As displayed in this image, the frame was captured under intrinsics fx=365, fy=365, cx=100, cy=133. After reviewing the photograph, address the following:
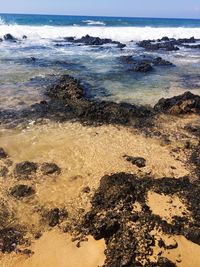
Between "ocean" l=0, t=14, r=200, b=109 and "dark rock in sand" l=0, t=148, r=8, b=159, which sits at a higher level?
"ocean" l=0, t=14, r=200, b=109

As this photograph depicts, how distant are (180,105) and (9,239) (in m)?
10.4

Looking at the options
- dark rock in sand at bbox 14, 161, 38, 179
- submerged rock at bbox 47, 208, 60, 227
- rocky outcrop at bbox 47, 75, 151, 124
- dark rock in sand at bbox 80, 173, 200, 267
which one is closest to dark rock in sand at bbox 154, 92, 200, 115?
rocky outcrop at bbox 47, 75, 151, 124

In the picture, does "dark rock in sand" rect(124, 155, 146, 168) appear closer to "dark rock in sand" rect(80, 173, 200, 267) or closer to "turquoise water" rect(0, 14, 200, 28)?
"dark rock in sand" rect(80, 173, 200, 267)

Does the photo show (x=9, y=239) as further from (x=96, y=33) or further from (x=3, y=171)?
(x=96, y=33)

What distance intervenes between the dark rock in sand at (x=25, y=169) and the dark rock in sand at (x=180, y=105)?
7.16m

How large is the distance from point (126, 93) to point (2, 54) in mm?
16464

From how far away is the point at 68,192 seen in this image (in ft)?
33.2

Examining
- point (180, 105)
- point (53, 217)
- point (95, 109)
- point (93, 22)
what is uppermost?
point (180, 105)

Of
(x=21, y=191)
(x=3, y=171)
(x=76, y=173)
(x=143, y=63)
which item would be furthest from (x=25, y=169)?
(x=143, y=63)

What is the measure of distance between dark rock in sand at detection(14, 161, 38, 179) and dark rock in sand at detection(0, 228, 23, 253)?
2.43m

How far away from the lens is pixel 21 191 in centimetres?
1008

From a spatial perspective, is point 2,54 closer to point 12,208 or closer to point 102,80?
point 102,80

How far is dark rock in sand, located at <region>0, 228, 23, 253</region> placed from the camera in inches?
322

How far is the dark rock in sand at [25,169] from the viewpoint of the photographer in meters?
11.0
